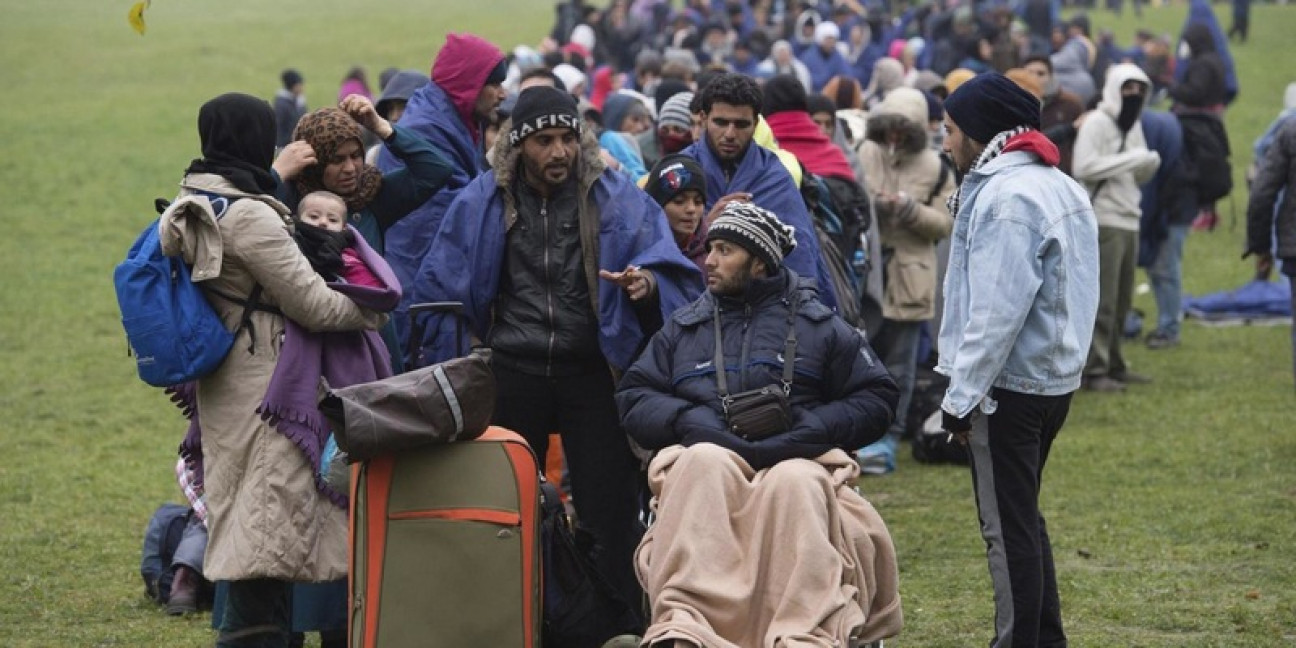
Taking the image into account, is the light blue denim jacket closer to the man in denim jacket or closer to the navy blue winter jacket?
the man in denim jacket

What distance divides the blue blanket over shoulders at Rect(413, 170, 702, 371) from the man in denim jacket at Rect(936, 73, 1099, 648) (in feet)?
3.68

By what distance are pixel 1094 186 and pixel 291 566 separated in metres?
8.25

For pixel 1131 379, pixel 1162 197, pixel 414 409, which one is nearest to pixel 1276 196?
pixel 1131 379

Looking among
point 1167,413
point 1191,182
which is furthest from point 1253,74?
point 1167,413

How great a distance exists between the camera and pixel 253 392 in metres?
6.00

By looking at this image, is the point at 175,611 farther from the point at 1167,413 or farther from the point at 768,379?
the point at 1167,413

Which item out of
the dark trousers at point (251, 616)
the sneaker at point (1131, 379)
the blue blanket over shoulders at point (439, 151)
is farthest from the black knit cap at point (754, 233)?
the sneaker at point (1131, 379)

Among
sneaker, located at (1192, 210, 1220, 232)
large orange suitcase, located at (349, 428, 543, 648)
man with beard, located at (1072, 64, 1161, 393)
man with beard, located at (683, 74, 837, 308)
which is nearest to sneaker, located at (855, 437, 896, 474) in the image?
man with beard, located at (683, 74, 837, 308)

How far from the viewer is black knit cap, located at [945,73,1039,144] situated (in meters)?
6.00

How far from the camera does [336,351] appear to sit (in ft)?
20.3

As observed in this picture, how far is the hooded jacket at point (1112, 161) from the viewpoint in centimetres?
1262

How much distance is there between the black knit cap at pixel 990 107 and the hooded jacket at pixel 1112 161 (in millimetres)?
6753

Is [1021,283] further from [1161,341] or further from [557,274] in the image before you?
[1161,341]

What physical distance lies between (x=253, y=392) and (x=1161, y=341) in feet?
33.8
